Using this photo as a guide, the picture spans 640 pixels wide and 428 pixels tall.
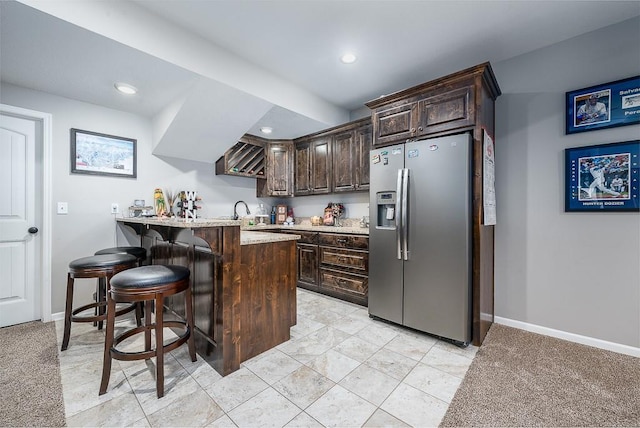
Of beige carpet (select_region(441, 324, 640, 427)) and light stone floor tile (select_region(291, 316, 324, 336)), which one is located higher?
light stone floor tile (select_region(291, 316, 324, 336))

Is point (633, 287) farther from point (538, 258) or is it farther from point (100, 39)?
point (100, 39)

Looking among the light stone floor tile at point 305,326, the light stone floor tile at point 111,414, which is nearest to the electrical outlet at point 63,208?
the light stone floor tile at point 111,414

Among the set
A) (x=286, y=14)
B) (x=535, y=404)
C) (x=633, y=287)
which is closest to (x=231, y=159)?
(x=286, y=14)

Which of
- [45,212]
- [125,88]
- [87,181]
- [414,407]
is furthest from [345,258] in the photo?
[45,212]

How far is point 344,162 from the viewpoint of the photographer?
12.4 feet

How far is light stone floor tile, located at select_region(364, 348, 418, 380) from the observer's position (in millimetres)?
1908

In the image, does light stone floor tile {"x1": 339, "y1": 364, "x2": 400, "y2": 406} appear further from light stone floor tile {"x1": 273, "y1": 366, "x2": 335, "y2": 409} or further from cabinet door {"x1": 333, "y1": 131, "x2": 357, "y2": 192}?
cabinet door {"x1": 333, "y1": 131, "x2": 357, "y2": 192}

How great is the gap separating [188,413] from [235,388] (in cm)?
29

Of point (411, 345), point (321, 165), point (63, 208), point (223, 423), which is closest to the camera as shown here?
point (223, 423)

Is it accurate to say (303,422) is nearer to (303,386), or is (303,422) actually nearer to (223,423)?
(303,386)

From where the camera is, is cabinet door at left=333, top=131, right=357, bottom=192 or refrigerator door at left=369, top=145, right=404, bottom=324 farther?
cabinet door at left=333, top=131, right=357, bottom=192

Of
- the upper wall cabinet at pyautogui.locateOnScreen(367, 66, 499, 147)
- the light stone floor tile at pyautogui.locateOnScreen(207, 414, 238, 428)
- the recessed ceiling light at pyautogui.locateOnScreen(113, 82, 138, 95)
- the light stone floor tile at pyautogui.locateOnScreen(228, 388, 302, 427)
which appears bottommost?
the light stone floor tile at pyautogui.locateOnScreen(228, 388, 302, 427)

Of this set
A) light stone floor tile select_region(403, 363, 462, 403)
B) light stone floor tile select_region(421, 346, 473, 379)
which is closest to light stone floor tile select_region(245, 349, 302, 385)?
light stone floor tile select_region(403, 363, 462, 403)

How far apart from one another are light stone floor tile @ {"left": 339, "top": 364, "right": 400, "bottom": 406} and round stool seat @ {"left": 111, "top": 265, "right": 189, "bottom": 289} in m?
1.30
